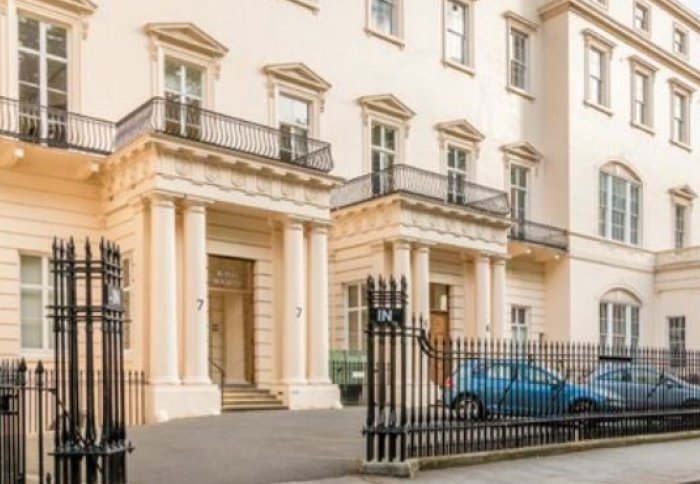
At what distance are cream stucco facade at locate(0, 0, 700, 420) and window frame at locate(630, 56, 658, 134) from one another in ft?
0.41

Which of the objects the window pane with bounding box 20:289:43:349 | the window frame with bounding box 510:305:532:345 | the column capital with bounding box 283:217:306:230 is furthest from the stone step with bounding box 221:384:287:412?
the window frame with bounding box 510:305:532:345

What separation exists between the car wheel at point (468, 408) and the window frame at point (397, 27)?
16.1 metres

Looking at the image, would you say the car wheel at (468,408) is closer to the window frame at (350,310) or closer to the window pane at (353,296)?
the window frame at (350,310)

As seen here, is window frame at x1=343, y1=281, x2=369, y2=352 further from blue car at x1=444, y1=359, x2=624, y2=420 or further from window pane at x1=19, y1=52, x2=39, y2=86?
window pane at x1=19, y1=52, x2=39, y2=86

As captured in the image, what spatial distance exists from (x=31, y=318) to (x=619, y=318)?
24950 millimetres

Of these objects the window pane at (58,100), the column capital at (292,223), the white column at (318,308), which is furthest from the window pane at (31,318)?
the white column at (318,308)

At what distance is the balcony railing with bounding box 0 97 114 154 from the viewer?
55.3ft

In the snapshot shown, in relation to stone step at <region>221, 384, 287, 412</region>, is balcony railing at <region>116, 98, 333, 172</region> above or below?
above

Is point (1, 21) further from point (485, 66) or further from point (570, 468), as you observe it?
point (485, 66)

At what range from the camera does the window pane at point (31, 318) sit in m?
17.4

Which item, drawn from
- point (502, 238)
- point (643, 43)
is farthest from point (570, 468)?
point (643, 43)

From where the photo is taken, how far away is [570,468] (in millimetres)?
11742

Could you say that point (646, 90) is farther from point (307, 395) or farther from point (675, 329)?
point (307, 395)

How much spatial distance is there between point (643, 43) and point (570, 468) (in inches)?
1120
